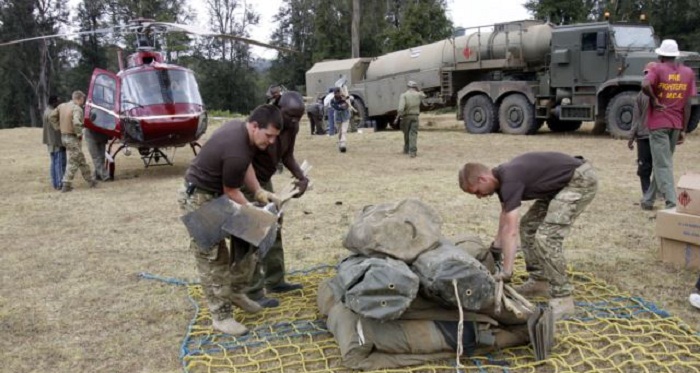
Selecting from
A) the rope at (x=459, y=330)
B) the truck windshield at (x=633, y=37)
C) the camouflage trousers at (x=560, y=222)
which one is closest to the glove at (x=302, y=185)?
the rope at (x=459, y=330)

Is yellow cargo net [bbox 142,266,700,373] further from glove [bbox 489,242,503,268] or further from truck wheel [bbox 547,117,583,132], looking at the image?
truck wheel [bbox 547,117,583,132]

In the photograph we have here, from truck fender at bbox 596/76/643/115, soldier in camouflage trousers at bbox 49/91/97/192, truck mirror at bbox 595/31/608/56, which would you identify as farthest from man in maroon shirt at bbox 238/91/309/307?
truck mirror at bbox 595/31/608/56

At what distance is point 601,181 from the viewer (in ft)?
28.2

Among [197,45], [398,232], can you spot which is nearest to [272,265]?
[398,232]

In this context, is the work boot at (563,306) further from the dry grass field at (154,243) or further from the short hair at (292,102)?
the short hair at (292,102)

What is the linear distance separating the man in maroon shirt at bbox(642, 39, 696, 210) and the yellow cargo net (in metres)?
2.37

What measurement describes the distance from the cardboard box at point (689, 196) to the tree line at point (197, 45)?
2895 centimetres

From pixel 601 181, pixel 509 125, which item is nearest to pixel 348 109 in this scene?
pixel 509 125

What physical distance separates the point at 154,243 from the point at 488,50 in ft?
39.7

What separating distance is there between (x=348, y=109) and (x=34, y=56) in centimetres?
3408

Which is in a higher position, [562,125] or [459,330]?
[562,125]

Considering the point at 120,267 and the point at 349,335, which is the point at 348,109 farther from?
the point at 349,335

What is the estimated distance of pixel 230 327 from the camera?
150 inches

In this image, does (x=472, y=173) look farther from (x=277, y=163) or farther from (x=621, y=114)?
(x=621, y=114)
